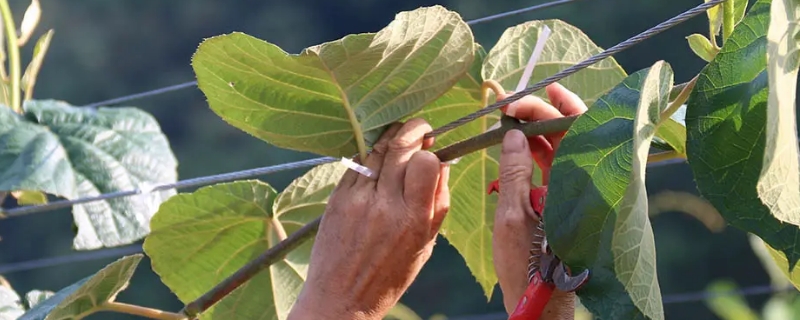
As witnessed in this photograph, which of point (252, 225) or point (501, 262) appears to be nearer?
point (501, 262)

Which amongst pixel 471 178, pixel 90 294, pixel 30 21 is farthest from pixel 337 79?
pixel 30 21

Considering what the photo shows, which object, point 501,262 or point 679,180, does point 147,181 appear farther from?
point 679,180

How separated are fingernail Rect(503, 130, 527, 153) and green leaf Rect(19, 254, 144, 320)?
1.02 feet

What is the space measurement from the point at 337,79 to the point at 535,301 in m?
0.22

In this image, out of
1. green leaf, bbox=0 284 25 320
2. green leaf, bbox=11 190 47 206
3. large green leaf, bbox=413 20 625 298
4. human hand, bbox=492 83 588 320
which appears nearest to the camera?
human hand, bbox=492 83 588 320

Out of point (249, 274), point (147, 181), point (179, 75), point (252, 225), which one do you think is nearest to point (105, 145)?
point (147, 181)

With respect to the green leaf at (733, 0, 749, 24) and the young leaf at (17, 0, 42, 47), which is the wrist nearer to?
the green leaf at (733, 0, 749, 24)

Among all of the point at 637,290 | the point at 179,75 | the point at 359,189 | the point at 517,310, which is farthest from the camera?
the point at 179,75

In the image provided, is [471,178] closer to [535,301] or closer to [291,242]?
[291,242]

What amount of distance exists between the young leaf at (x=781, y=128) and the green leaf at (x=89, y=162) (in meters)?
0.67

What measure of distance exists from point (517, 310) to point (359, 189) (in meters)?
0.18

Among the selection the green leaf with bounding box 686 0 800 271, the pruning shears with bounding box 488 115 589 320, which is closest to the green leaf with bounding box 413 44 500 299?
the pruning shears with bounding box 488 115 589 320

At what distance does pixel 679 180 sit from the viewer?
254 inches

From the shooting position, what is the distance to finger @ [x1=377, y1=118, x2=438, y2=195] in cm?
78
